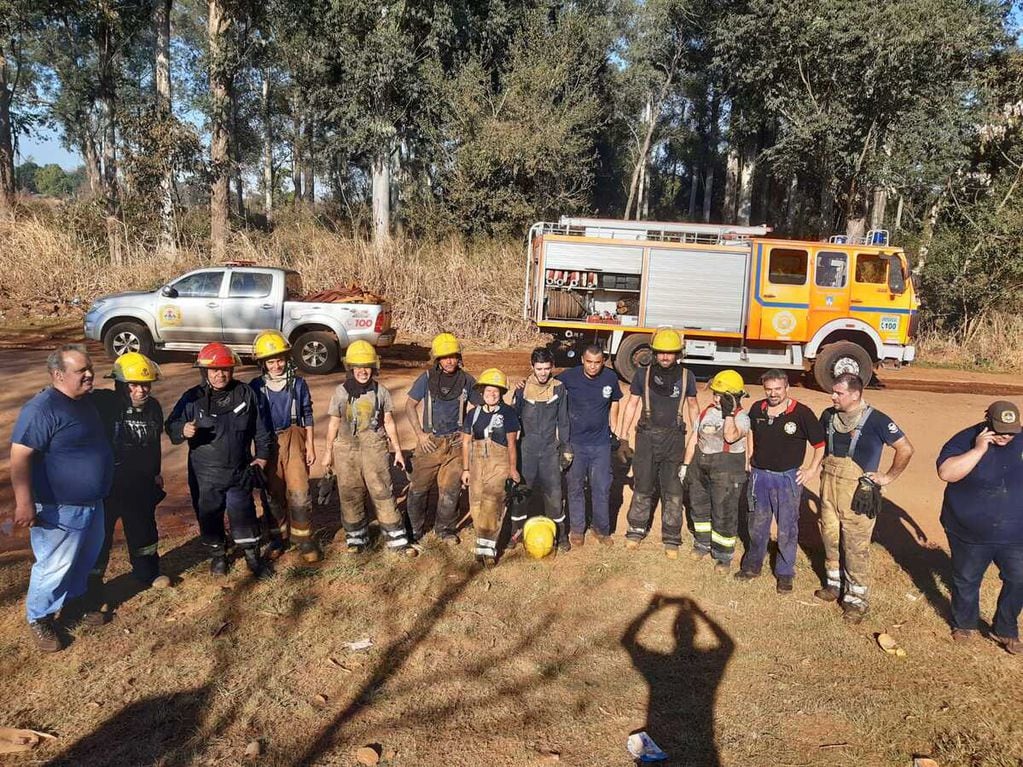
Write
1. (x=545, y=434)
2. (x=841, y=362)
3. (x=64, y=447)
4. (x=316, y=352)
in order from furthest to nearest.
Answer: (x=316, y=352) → (x=841, y=362) → (x=545, y=434) → (x=64, y=447)

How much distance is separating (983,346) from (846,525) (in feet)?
41.5

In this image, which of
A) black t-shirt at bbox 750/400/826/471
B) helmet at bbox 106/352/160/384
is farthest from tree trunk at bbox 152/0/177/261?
black t-shirt at bbox 750/400/826/471

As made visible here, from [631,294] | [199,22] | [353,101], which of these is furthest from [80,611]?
[199,22]

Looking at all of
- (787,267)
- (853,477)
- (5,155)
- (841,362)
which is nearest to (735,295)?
(787,267)

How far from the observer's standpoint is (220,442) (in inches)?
177

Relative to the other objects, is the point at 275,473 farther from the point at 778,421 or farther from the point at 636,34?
the point at 636,34

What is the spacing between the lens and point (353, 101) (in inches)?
704

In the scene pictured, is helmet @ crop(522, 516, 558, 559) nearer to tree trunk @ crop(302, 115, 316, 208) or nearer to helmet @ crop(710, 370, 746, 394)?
helmet @ crop(710, 370, 746, 394)

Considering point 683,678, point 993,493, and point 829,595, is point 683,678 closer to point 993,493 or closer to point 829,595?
point 829,595

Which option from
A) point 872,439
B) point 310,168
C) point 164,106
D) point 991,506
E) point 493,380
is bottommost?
point 991,506

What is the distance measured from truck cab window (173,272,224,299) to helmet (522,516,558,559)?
7977 mm

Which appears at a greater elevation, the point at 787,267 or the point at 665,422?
the point at 787,267

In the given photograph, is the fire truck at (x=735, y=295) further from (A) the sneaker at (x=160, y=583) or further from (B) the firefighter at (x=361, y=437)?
(A) the sneaker at (x=160, y=583)

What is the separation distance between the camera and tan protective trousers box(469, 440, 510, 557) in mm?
5082
